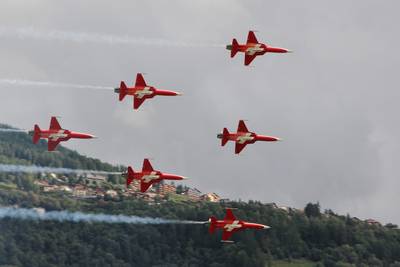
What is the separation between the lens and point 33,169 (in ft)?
595

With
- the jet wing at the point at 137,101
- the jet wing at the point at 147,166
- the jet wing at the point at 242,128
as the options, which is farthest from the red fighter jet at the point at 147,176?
the jet wing at the point at 242,128

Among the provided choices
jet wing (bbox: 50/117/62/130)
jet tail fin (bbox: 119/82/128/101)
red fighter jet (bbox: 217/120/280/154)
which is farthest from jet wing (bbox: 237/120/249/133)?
jet wing (bbox: 50/117/62/130)

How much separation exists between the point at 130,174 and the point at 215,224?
45.5 ft

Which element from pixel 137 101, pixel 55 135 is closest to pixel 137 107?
pixel 137 101

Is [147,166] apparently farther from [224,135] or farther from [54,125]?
[54,125]

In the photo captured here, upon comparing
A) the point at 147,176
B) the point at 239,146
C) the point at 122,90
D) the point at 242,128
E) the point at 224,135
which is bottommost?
the point at 147,176

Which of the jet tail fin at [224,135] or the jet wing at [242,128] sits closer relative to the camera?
the jet tail fin at [224,135]

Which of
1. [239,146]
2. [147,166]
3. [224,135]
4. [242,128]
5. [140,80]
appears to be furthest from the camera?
[242,128]

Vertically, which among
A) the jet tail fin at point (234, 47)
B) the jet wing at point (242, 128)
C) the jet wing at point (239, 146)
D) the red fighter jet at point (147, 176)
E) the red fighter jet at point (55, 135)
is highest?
the jet tail fin at point (234, 47)

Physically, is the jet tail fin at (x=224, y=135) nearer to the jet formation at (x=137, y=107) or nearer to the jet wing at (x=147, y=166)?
the jet formation at (x=137, y=107)

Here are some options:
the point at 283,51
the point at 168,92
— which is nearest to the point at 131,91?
the point at 168,92

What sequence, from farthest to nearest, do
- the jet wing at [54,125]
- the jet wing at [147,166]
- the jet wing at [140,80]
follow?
the jet wing at [54,125] → the jet wing at [147,166] → the jet wing at [140,80]

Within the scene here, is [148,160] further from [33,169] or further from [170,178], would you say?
[33,169]

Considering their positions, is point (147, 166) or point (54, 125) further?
point (54, 125)
